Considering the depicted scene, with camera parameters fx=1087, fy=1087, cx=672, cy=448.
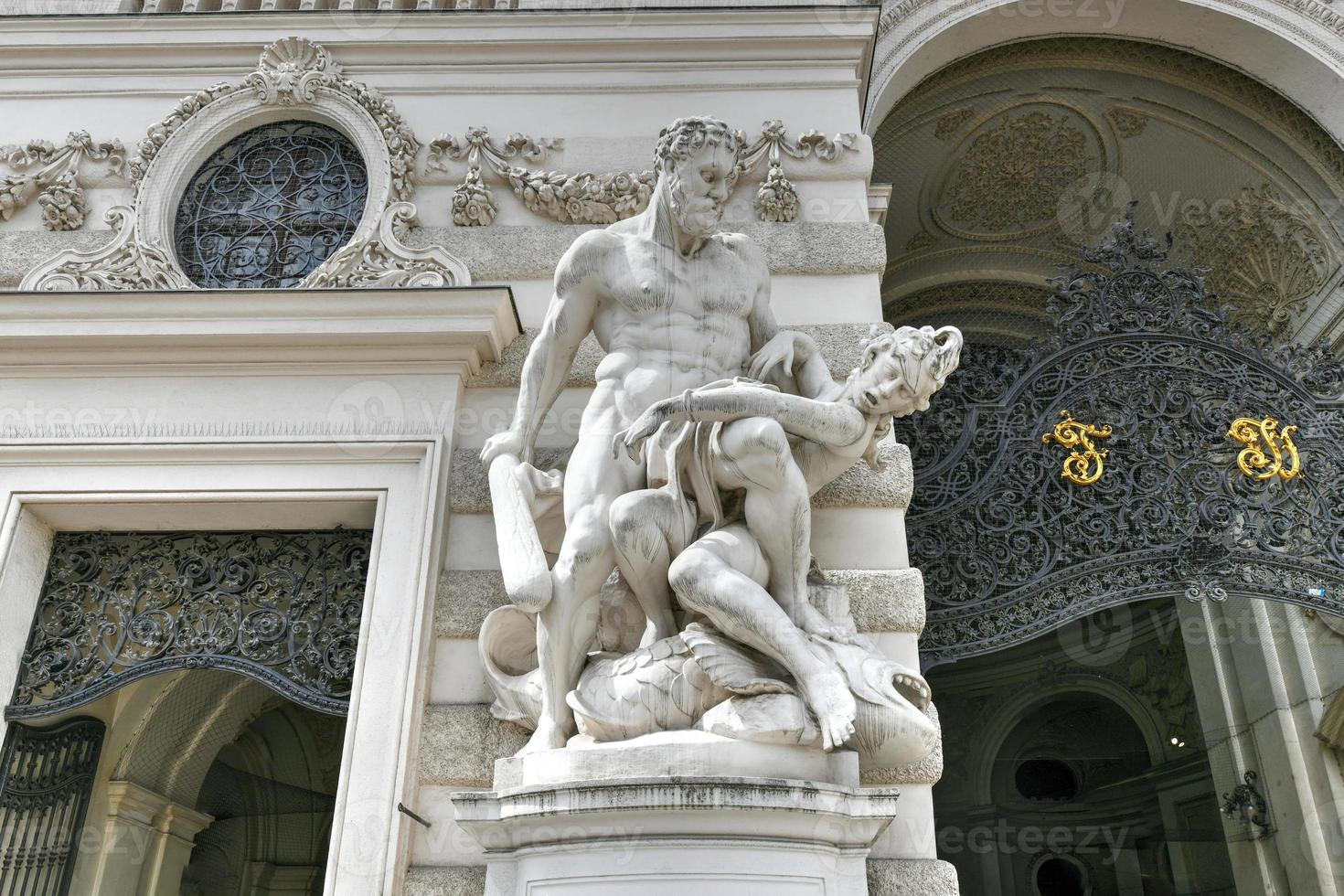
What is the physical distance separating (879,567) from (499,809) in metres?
2.10

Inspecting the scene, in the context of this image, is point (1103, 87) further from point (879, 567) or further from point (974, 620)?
point (879, 567)

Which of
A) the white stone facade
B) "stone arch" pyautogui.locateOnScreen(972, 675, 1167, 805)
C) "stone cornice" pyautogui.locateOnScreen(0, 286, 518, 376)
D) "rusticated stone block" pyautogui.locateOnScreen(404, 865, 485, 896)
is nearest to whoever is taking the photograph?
"rusticated stone block" pyautogui.locateOnScreen(404, 865, 485, 896)

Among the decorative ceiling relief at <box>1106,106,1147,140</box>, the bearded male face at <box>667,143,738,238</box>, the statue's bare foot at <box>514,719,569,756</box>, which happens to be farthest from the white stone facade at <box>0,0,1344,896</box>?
Result: the decorative ceiling relief at <box>1106,106,1147,140</box>

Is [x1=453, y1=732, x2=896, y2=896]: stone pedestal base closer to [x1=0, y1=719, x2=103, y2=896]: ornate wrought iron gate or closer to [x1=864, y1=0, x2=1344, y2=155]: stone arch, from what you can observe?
[x1=0, y1=719, x2=103, y2=896]: ornate wrought iron gate

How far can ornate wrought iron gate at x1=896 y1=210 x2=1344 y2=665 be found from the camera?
19.6 ft

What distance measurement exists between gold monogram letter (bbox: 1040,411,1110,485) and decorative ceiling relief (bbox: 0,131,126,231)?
226 inches

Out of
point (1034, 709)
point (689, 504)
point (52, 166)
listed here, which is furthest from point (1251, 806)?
point (52, 166)

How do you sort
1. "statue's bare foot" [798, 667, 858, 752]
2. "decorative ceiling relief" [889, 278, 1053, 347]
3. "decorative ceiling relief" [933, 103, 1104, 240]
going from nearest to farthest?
"statue's bare foot" [798, 667, 858, 752] → "decorative ceiling relief" [933, 103, 1104, 240] → "decorative ceiling relief" [889, 278, 1053, 347]

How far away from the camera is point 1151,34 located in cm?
867

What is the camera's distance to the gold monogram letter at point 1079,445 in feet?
20.5

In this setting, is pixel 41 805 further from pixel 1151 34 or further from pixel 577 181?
pixel 1151 34

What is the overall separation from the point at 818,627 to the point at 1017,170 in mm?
7567

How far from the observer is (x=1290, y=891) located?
9.21m

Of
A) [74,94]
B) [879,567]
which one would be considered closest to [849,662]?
[879,567]
